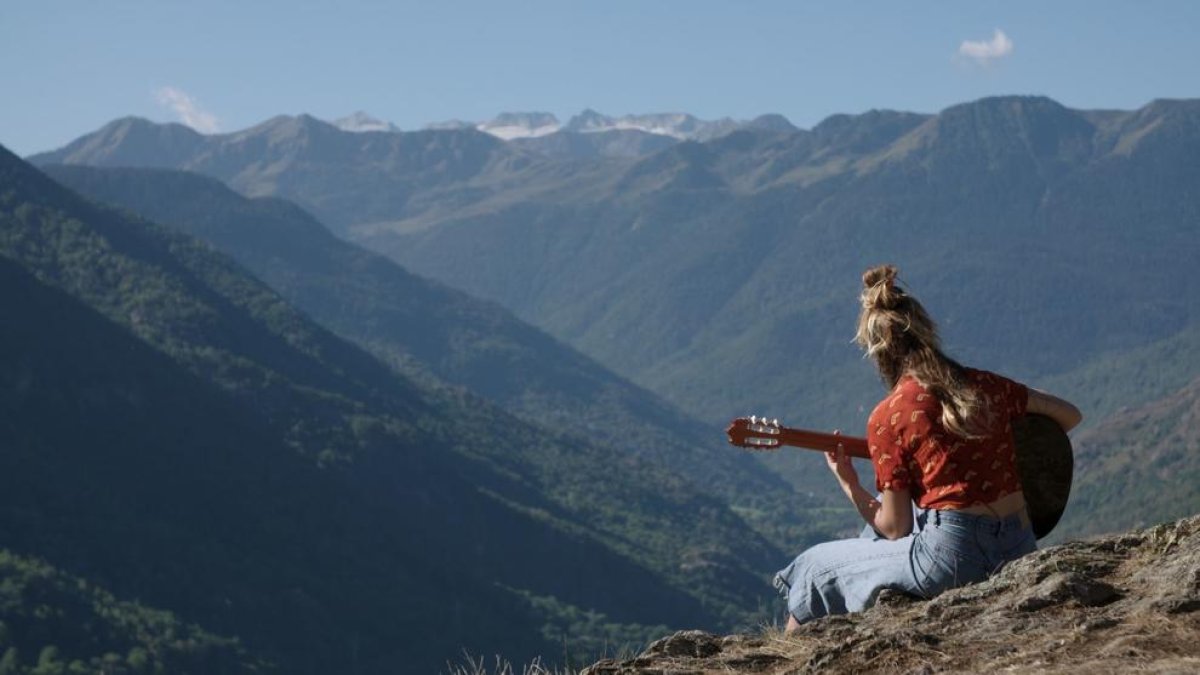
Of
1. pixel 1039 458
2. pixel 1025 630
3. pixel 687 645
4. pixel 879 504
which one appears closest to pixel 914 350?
pixel 879 504

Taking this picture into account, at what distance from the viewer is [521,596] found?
16662 centimetres

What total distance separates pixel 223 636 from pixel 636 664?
126m

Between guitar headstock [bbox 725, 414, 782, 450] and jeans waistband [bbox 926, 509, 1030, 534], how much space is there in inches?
45.9

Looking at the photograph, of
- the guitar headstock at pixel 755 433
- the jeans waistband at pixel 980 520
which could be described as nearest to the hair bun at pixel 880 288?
the guitar headstock at pixel 755 433

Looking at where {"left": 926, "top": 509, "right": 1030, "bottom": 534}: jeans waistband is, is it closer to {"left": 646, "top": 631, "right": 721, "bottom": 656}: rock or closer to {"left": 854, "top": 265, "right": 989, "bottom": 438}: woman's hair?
{"left": 854, "top": 265, "right": 989, "bottom": 438}: woman's hair

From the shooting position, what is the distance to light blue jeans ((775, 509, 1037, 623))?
10414 mm

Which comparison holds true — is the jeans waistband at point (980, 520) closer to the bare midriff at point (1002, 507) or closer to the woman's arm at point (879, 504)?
the bare midriff at point (1002, 507)

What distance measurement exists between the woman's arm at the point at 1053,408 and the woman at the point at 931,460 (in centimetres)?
1

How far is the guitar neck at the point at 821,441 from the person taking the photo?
10.1 metres

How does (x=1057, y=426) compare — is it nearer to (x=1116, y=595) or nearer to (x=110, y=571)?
(x=1116, y=595)

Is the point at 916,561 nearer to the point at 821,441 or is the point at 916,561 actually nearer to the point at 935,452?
the point at 935,452

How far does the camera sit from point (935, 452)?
403 inches

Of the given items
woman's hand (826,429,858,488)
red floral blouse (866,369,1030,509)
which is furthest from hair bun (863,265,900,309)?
woman's hand (826,429,858,488)

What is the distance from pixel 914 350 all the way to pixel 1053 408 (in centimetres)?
114
